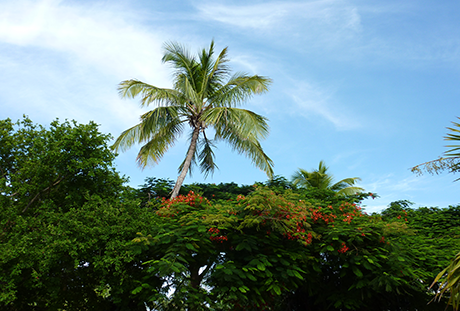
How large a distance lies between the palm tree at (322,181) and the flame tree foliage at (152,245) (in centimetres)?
1000

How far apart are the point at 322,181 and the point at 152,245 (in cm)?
1443

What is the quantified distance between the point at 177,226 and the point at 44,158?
3.93 m

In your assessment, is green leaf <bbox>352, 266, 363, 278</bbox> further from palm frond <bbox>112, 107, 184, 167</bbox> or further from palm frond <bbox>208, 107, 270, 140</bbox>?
palm frond <bbox>112, 107, 184, 167</bbox>

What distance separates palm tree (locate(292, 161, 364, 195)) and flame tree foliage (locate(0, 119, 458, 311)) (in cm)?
1000

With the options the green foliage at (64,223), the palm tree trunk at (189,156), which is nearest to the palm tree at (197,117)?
the palm tree trunk at (189,156)

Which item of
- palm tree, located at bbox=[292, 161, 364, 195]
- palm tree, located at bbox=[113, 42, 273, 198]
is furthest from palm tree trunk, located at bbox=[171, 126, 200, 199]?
palm tree, located at bbox=[292, 161, 364, 195]

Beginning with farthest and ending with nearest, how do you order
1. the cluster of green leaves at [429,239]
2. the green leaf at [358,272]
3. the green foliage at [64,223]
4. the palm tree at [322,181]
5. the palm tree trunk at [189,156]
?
the palm tree at [322,181] < the palm tree trunk at [189,156] < the cluster of green leaves at [429,239] < the green leaf at [358,272] < the green foliage at [64,223]

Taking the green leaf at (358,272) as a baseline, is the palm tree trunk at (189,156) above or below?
above

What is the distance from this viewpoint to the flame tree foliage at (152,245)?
799 cm

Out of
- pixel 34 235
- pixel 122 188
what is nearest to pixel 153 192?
pixel 122 188

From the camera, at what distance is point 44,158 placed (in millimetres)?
9070

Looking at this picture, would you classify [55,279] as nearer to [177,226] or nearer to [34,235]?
[34,235]

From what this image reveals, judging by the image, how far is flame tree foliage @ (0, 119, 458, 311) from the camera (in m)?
7.99

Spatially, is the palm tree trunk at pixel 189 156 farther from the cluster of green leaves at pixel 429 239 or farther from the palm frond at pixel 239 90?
the cluster of green leaves at pixel 429 239
